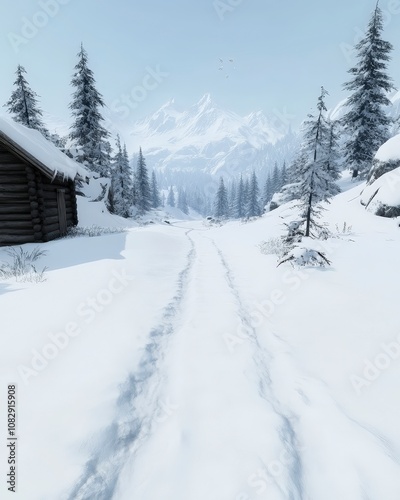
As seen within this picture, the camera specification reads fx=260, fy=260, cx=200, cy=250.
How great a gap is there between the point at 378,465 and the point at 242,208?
77612mm

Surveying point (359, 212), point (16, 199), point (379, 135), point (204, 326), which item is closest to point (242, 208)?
point (379, 135)

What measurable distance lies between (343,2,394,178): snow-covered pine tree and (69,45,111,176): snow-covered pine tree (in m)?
22.7

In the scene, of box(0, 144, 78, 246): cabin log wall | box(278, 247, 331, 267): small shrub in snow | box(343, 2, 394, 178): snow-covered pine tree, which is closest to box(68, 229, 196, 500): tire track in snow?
box(278, 247, 331, 267): small shrub in snow

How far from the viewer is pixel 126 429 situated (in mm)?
2320

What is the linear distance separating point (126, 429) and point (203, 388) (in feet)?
2.97

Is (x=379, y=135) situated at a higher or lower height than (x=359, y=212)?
higher

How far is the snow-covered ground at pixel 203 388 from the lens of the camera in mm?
1938

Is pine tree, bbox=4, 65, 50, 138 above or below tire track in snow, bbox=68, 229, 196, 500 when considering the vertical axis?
above

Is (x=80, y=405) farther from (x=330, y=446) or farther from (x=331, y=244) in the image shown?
(x=331, y=244)

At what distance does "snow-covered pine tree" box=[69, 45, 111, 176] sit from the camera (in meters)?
24.0

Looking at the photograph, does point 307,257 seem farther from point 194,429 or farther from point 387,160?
point 387,160

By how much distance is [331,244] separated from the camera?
9.04m

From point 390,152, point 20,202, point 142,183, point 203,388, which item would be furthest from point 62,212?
point 142,183

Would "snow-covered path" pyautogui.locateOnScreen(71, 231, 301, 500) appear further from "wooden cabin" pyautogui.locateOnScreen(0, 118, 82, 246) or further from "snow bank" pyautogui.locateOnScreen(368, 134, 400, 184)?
"snow bank" pyautogui.locateOnScreen(368, 134, 400, 184)
